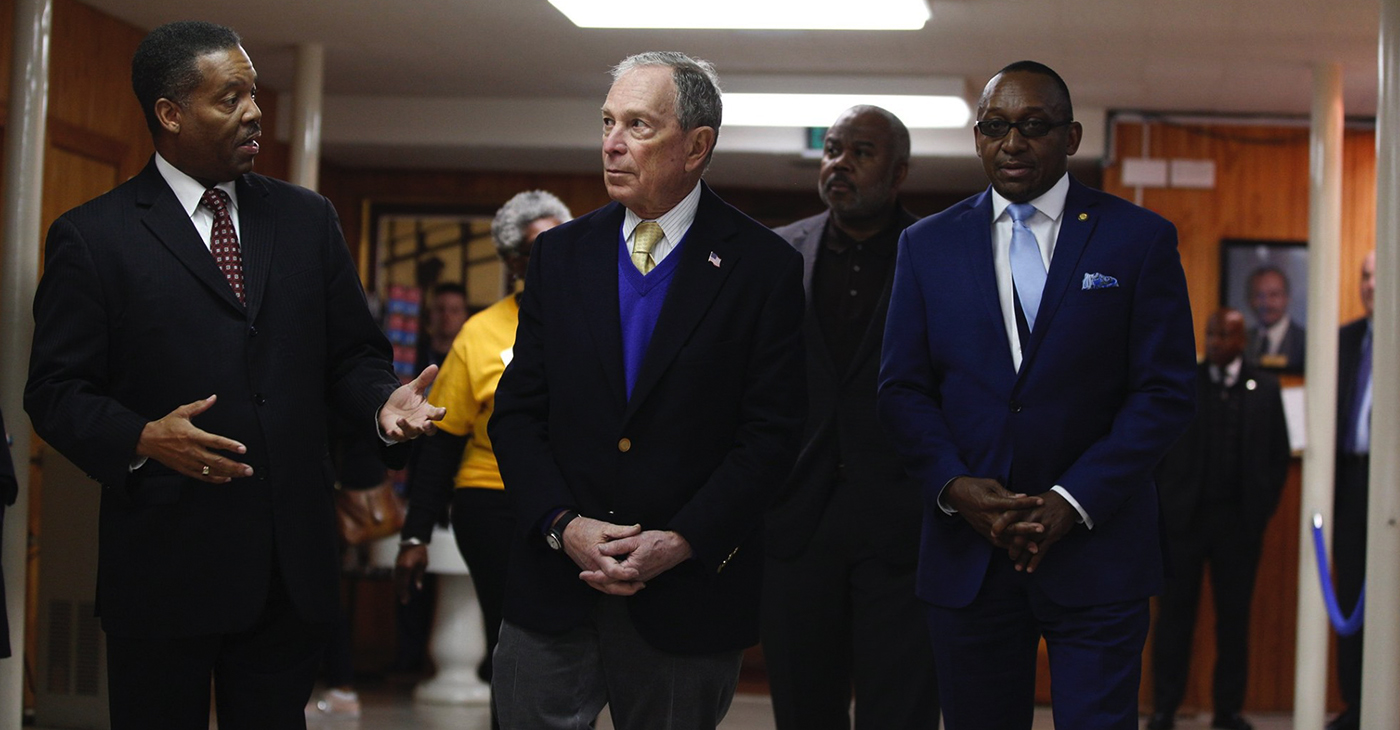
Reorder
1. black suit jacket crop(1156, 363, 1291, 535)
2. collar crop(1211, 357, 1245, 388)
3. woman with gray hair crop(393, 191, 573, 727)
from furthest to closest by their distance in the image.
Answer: collar crop(1211, 357, 1245, 388) → black suit jacket crop(1156, 363, 1291, 535) → woman with gray hair crop(393, 191, 573, 727)

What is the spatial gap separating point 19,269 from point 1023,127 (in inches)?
119

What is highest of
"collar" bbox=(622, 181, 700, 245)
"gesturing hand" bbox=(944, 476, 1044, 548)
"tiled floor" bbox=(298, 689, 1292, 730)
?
"collar" bbox=(622, 181, 700, 245)

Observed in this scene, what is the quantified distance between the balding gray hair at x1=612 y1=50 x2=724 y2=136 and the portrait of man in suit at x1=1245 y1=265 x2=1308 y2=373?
6252 millimetres

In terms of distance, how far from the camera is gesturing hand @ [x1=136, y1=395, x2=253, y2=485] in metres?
2.35

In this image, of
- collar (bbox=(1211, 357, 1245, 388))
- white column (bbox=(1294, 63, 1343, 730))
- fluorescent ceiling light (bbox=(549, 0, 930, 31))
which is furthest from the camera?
collar (bbox=(1211, 357, 1245, 388))

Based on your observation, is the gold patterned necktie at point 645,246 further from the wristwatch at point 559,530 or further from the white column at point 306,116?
the white column at point 306,116

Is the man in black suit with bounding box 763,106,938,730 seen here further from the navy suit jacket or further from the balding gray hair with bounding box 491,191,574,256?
the balding gray hair with bounding box 491,191,574,256

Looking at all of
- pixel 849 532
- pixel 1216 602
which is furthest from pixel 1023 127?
pixel 1216 602

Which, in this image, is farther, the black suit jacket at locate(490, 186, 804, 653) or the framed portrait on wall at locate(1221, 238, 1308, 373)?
the framed portrait on wall at locate(1221, 238, 1308, 373)

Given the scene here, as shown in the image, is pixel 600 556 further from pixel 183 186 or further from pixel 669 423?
pixel 183 186

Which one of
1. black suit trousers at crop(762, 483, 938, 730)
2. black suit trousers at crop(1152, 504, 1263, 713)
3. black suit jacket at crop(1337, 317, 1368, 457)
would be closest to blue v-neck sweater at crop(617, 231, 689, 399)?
black suit trousers at crop(762, 483, 938, 730)

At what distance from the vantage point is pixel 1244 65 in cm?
691

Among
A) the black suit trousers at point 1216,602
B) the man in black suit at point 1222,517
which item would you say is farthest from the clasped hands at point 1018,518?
the black suit trousers at point 1216,602

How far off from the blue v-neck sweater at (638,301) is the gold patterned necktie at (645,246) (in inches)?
0.5
